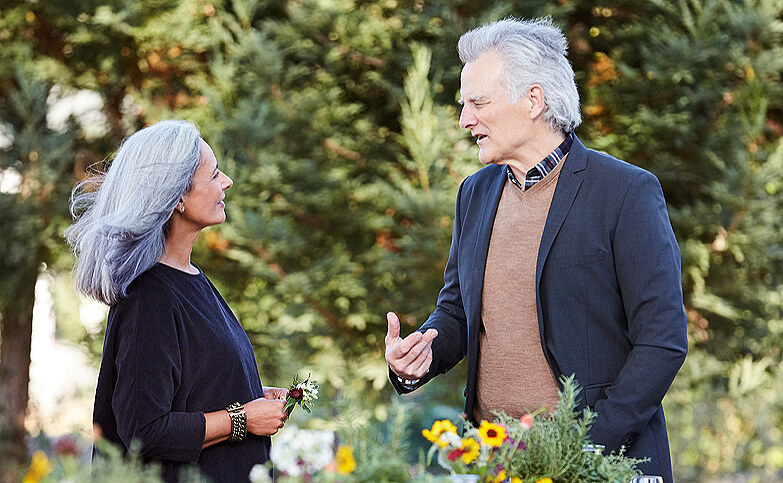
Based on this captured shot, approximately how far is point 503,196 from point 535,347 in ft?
1.52

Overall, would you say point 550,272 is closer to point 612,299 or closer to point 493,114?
point 612,299

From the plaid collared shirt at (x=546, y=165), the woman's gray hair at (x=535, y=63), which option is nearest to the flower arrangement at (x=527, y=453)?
the plaid collared shirt at (x=546, y=165)

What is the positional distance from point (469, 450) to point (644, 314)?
738 mm

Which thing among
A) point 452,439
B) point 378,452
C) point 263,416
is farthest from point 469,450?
point 263,416

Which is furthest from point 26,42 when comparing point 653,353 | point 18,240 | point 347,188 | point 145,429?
point 653,353

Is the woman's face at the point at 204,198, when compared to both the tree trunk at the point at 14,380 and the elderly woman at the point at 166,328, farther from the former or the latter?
the tree trunk at the point at 14,380

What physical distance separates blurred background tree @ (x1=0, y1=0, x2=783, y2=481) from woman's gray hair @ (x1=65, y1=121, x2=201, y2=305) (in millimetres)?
2524

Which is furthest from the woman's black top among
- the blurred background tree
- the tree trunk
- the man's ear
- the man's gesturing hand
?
the tree trunk

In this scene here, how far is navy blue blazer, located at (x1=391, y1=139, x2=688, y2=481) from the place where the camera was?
192 centimetres

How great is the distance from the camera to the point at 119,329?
199 cm

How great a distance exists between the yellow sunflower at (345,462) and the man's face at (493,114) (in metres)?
1.15

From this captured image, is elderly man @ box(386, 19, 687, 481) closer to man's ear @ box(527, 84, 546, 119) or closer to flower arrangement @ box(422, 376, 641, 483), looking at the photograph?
man's ear @ box(527, 84, 546, 119)

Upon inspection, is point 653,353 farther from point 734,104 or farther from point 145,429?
point 734,104

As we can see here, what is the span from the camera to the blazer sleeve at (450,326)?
7.67 feet
